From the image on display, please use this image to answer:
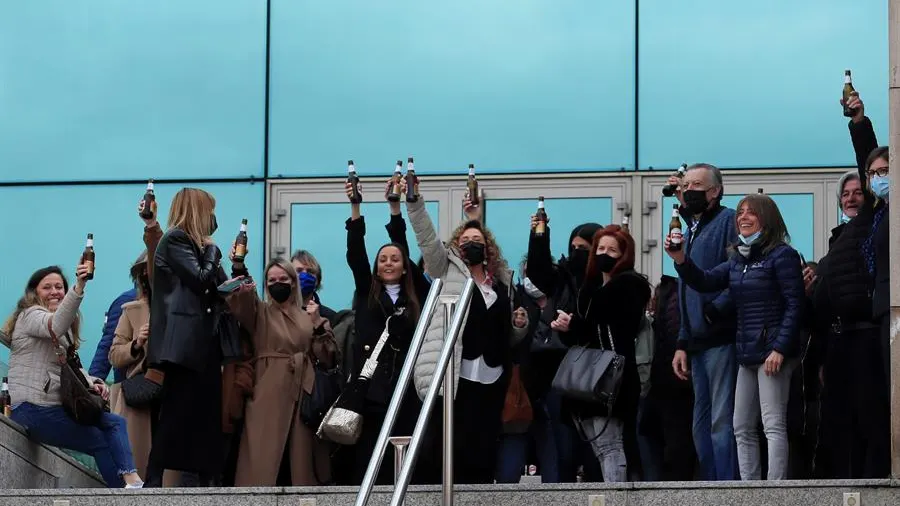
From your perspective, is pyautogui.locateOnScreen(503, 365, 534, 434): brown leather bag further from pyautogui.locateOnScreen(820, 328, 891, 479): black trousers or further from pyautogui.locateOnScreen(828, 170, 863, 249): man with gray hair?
pyautogui.locateOnScreen(828, 170, 863, 249): man with gray hair

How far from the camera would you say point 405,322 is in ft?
35.9

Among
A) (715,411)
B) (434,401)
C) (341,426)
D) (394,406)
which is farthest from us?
(341,426)

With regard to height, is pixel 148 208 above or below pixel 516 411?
above

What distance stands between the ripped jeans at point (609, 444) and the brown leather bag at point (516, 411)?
437 mm

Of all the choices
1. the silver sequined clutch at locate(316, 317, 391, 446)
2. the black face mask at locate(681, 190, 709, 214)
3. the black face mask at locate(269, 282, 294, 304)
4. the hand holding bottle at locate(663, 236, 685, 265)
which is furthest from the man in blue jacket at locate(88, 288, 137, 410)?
the hand holding bottle at locate(663, 236, 685, 265)

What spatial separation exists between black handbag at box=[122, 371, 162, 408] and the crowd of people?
0.04 feet

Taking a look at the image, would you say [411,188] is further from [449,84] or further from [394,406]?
[449,84]

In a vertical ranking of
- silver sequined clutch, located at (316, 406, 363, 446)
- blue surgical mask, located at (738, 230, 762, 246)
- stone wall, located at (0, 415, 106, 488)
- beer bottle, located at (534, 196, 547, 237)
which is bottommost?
stone wall, located at (0, 415, 106, 488)

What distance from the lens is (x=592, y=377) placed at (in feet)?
34.7

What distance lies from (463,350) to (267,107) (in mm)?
5581

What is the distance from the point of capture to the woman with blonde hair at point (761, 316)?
32.5ft

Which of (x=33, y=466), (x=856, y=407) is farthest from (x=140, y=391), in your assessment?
(x=856, y=407)

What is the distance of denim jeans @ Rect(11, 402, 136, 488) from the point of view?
10.9 metres

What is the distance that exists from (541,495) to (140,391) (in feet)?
9.64
